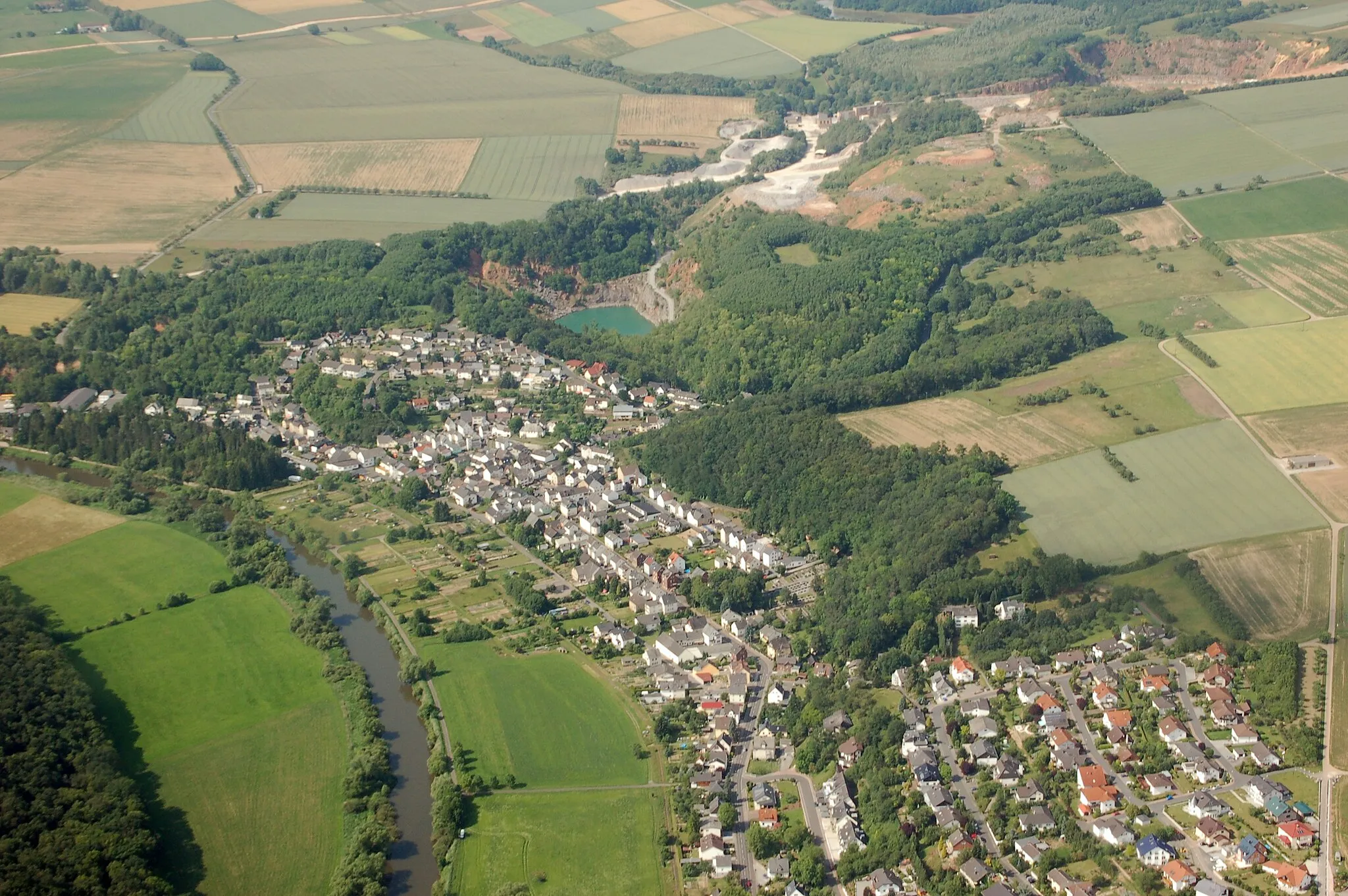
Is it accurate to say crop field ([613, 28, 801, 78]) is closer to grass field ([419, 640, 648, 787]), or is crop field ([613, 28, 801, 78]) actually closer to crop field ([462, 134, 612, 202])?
crop field ([462, 134, 612, 202])

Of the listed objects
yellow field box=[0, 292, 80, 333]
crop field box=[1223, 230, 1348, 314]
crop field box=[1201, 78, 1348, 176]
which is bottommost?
yellow field box=[0, 292, 80, 333]

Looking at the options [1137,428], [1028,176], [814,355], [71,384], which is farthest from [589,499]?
[1028,176]

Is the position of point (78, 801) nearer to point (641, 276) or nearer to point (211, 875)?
point (211, 875)

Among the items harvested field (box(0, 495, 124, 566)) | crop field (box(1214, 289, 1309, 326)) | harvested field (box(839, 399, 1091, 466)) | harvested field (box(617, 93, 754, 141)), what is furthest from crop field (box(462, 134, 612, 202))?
harvested field (box(0, 495, 124, 566))

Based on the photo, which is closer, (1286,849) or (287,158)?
(1286,849)

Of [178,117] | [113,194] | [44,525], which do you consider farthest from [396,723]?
[178,117]

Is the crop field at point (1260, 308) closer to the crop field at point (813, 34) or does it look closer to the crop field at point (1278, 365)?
the crop field at point (1278, 365)
